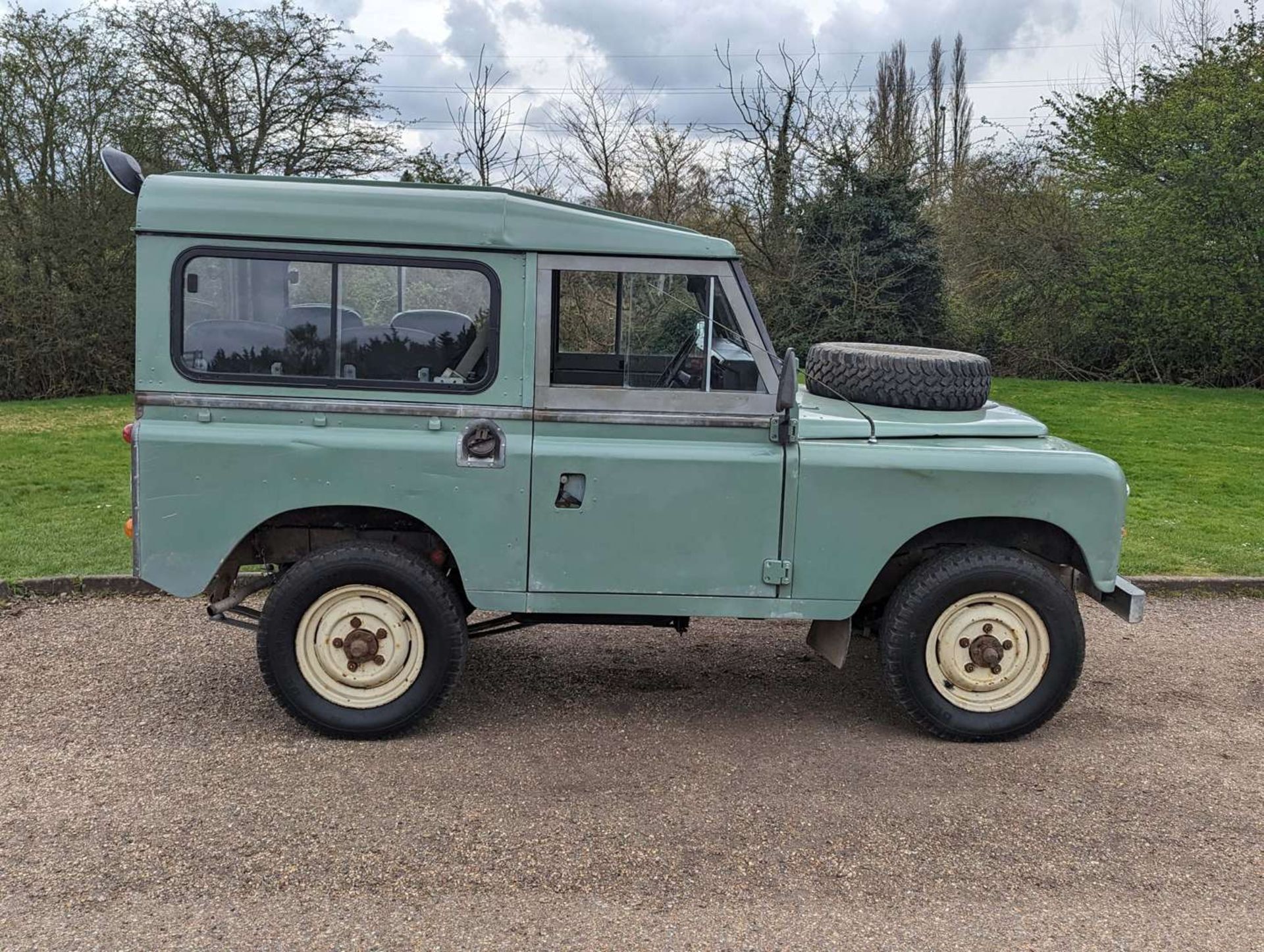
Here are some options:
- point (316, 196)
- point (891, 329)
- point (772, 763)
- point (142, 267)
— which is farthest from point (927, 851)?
point (891, 329)

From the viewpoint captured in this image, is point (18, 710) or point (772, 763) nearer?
point (772, 763)

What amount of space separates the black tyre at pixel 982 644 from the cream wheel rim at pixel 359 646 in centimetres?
205

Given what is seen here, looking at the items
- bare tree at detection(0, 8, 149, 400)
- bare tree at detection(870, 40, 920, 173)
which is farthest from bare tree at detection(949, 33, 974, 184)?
bare tree at detection(0, 8, 149, 400)

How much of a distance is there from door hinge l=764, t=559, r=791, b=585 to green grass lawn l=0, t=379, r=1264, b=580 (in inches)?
159

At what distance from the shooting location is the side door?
434cm

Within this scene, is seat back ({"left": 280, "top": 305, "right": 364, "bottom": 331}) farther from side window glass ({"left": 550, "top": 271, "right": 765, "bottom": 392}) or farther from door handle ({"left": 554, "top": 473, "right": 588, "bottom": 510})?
door handle ({"left": 554, "top": 473, "right": 588, "bottom": 510})

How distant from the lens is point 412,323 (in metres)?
4.32

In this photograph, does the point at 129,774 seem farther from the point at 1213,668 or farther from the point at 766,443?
the point at 1213,668

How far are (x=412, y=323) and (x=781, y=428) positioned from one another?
1571 millimetres

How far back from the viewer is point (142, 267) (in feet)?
13.7

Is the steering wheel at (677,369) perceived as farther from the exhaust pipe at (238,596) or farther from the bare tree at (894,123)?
the bare tree at (894,123)

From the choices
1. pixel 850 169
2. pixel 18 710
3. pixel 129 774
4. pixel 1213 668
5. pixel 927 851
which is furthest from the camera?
pixel 850 169

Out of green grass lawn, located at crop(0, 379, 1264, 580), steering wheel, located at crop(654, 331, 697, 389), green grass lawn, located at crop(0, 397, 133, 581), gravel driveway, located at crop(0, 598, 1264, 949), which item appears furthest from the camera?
green grass lawn, located at crop(0, 379, 1264, 580)

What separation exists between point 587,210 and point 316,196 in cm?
109
